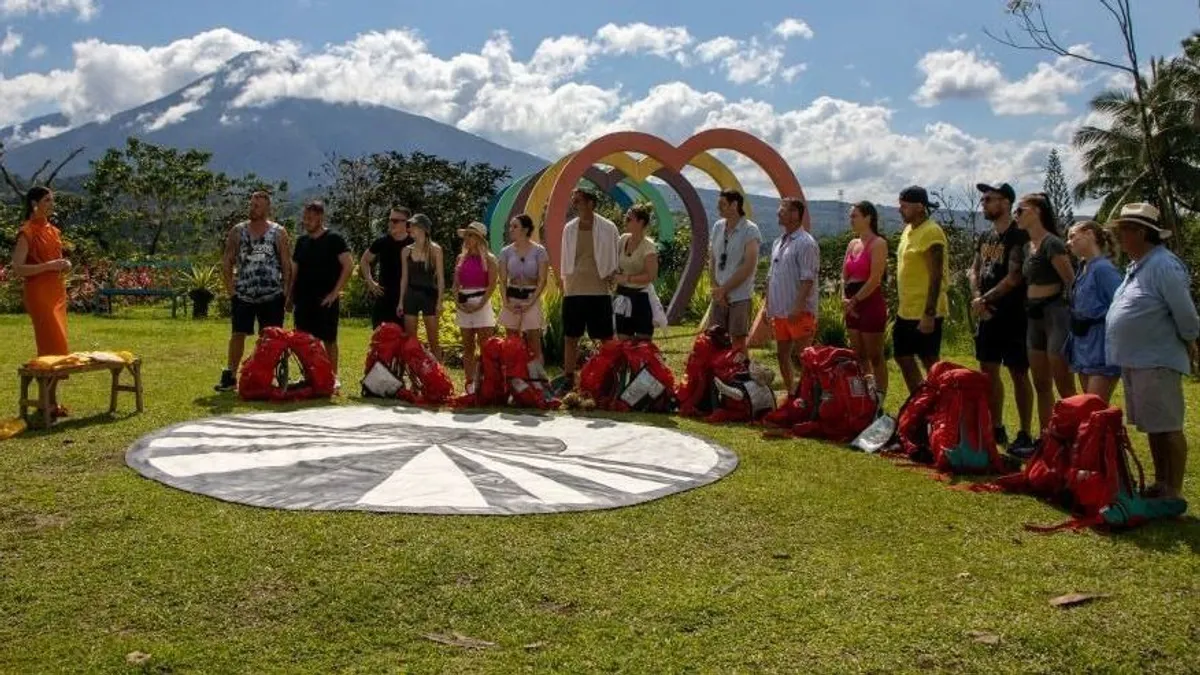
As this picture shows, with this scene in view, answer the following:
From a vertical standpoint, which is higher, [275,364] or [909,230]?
[909,230]

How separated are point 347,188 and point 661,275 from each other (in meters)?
10.8

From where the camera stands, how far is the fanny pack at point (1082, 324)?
5.47m

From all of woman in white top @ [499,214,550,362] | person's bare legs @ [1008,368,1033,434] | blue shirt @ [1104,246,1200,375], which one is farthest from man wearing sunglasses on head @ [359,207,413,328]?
blue shirt @ [1104,246,1200,375]

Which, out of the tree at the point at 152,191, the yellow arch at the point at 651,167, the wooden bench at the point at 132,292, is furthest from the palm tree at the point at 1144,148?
the tree at the point at 152,191

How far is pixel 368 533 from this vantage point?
4398mm

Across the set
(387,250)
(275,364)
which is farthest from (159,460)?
(387,250)

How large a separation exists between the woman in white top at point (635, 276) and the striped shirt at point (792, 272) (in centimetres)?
94

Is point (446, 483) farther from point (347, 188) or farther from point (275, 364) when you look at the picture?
point (347, 188)

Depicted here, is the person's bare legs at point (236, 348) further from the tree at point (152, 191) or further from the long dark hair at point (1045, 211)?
the tree at point (152, 191)

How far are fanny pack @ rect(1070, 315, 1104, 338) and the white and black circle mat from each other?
1.99 meters

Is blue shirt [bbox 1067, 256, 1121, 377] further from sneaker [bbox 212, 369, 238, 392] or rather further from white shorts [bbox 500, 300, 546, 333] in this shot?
sneaker [bbox 212, 369, 238, 392]

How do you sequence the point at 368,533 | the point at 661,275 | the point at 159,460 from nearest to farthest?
the point at 368,533 → the point at 159,460 → the point at 661,275

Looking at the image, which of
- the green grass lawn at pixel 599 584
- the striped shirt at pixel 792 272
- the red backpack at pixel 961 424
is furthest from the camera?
the striped shirt at pixel 792 272

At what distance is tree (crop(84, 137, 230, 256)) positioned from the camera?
1430 inches
